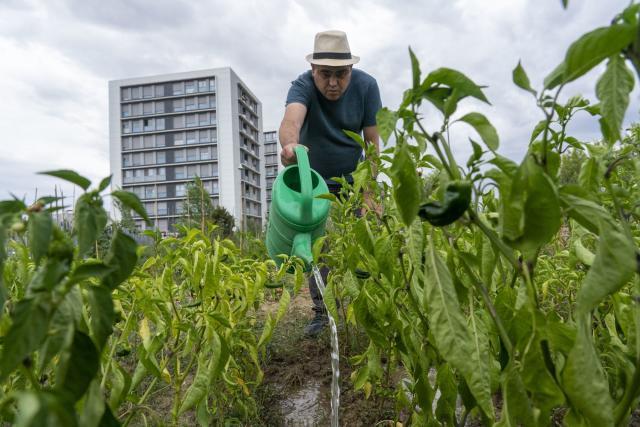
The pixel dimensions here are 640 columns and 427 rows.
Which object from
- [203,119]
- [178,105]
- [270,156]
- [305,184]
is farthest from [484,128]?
[270,156]

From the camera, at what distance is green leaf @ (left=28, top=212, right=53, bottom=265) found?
366mm

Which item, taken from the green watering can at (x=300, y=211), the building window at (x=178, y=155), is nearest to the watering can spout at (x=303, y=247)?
the green watering can at (x=300, y=211)

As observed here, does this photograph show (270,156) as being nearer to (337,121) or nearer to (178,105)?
(178,105)

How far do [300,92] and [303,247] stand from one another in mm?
1164

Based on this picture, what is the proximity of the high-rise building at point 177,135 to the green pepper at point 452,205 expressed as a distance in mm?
43721

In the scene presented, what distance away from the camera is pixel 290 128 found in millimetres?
2445

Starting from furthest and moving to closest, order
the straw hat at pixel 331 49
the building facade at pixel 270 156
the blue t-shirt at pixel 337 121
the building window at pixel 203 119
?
the building facade at pixel 270 156
the building window at pixel 203 119
the blue t-shirt at pixel 337 121
the straw hat at pixel 331 49

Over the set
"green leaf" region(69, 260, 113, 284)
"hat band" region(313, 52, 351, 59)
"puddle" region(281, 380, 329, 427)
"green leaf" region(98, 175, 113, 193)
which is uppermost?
"hat band" region(313, 52, 351, 59)

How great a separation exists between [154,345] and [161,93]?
168 feet

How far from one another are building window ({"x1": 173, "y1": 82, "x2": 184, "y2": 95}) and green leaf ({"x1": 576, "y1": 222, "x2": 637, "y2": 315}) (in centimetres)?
5075

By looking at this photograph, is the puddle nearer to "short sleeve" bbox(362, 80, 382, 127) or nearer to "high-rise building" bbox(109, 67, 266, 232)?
"short sleeve" bbox(362, 80, 382, 127)

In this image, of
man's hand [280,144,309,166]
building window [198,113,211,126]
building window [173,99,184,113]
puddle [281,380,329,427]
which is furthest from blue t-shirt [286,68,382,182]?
building window [173,99,184,113]

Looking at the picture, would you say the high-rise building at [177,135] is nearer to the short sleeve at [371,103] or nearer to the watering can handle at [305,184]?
the short sleeve at [371,103]

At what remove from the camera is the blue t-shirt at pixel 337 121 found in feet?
9.47
